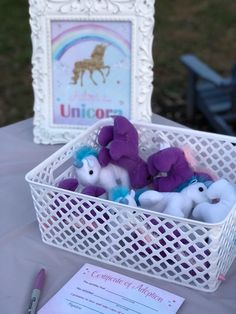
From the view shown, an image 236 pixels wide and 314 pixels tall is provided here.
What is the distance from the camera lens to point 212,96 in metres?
2.78

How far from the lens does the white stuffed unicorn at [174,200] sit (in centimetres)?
88

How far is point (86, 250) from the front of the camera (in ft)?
2.90

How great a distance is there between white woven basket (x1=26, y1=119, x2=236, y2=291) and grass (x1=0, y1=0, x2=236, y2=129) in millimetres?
2122

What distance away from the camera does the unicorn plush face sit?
977 millimetres

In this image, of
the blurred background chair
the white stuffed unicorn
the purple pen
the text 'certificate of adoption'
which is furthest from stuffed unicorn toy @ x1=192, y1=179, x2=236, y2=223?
the blurred background chair

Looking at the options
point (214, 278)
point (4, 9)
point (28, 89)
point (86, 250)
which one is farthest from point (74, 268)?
point (4, 9)

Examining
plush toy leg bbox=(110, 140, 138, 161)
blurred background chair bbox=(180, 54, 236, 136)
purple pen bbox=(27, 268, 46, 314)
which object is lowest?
blurred background chair bbox=(180, 54, 236, 136)

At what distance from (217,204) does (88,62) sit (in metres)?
0.46

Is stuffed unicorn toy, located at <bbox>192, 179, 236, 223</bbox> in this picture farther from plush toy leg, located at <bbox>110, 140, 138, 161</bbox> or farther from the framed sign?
the framed sign

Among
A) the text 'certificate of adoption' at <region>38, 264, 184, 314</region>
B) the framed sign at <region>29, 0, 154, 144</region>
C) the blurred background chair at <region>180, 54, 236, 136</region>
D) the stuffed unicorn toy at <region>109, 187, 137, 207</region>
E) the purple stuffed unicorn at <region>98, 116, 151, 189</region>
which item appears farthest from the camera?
the blurred background chair at <region>180, 54, 236, 136</region>

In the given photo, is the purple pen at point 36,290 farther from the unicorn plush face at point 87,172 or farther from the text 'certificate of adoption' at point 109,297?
the unicorn plush face at point 87,172

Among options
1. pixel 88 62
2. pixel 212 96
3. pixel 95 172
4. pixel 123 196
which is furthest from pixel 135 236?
pixel 212 96

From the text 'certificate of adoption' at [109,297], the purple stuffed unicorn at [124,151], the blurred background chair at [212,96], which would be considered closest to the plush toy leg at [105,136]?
the purple stuffed unicorn at [124,151]

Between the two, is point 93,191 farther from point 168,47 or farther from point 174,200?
point 168,47
